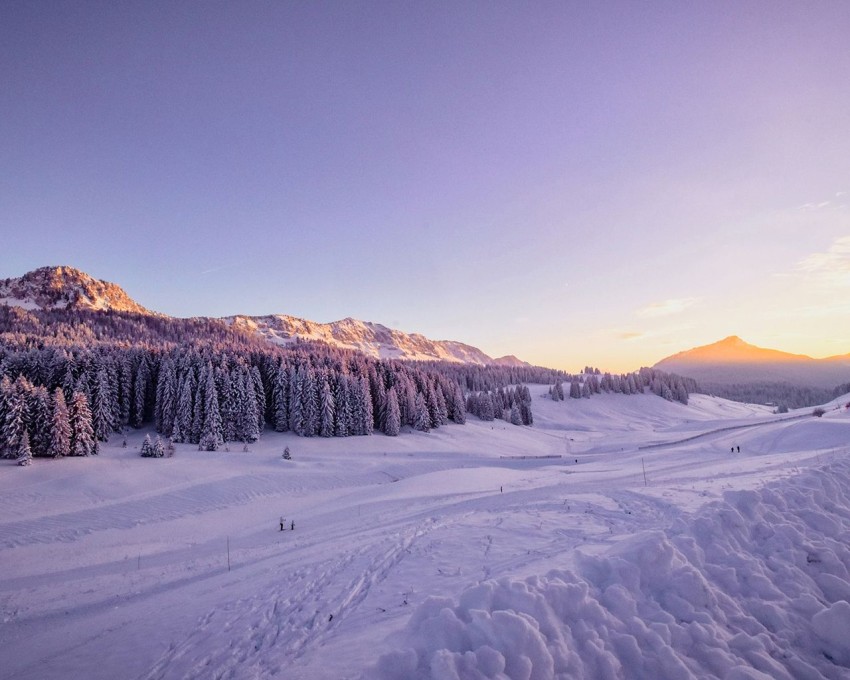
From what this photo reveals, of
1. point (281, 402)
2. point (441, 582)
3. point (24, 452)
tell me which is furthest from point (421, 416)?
point (441, 582)

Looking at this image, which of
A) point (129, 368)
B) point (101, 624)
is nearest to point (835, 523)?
point (101, 624)

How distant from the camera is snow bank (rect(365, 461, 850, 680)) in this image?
16.1 feet

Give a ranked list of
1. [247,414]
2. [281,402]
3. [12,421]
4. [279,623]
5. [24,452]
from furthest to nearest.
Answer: [281,402] < [247,414] < [12,421] < [24,452] < [279,623]

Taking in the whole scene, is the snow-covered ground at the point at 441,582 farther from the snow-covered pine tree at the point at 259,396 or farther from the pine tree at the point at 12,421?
the snow-covered pine tree at the point at 259,396

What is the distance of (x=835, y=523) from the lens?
27.6 feet

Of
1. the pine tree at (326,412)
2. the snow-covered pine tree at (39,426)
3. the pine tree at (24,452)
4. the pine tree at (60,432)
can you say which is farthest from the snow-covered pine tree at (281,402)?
the pine tree at (24,452)

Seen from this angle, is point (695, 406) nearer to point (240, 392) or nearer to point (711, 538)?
point (240, 392)

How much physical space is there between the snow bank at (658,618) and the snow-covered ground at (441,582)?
1.0 inches

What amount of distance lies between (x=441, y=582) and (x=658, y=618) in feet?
19.2

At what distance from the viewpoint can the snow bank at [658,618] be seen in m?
4.90

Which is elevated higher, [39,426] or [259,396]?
[259,396]

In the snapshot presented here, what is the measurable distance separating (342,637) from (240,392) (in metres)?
58.7

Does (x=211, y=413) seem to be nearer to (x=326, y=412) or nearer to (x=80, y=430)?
(x=80, y=430)

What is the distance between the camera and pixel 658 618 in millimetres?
5805
